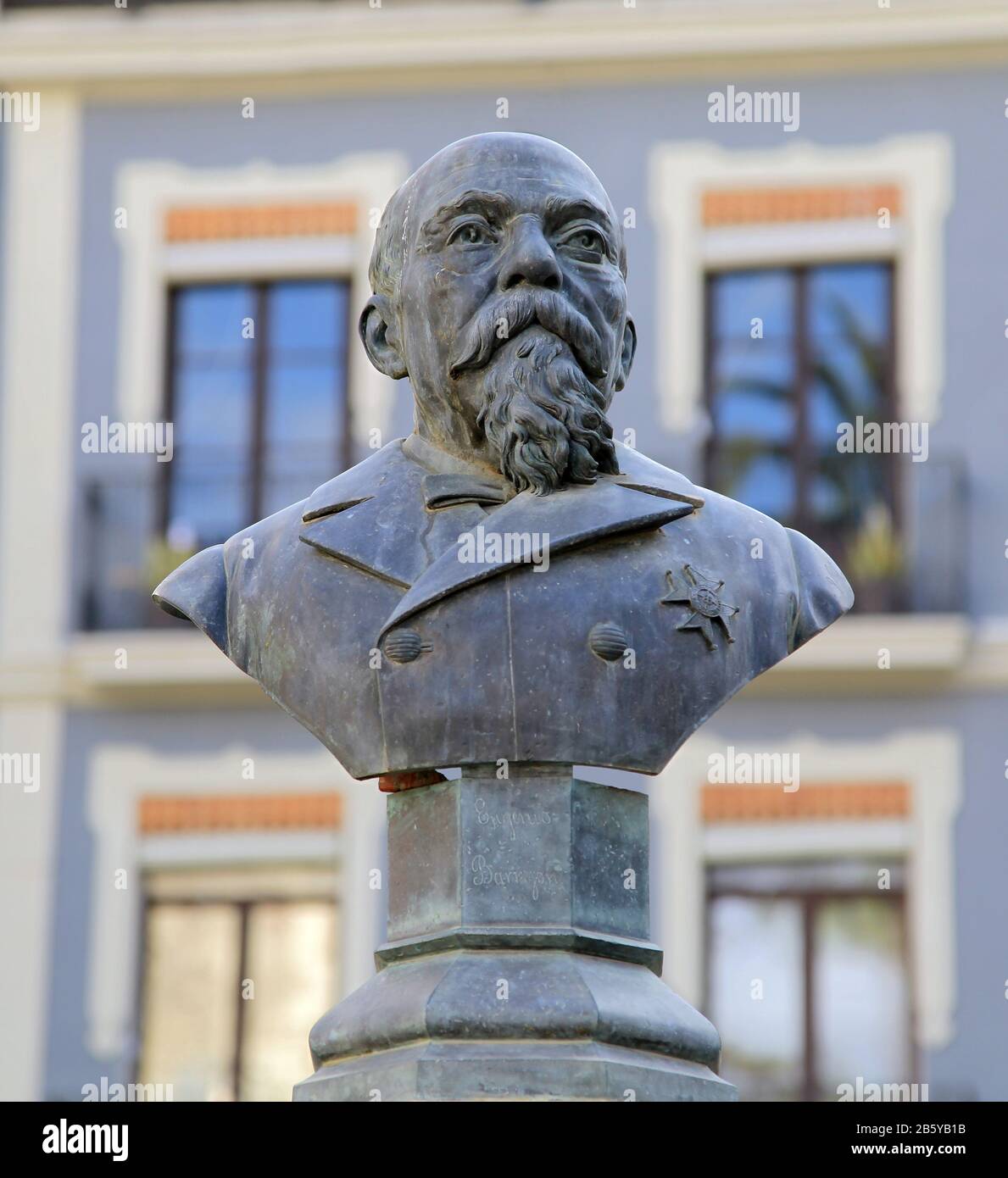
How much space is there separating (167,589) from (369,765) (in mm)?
613

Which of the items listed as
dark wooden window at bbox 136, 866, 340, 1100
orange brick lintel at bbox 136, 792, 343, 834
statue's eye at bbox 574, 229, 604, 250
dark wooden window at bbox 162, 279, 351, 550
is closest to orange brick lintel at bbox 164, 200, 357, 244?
dark wooden window at bbox 162, 279, 351, 550

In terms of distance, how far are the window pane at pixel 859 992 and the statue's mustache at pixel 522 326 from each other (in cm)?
950

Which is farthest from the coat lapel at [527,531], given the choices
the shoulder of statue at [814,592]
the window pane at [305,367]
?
the window pane at [305,367]

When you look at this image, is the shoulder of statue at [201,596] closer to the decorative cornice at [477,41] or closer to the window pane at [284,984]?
the window pane at [284,984]

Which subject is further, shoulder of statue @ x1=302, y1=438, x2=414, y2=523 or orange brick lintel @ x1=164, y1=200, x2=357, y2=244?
orange brick lintel @ x1=164, y1=200, x2=357, y2=244

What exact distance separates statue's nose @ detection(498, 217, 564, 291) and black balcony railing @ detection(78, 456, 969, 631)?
9568 millimetres

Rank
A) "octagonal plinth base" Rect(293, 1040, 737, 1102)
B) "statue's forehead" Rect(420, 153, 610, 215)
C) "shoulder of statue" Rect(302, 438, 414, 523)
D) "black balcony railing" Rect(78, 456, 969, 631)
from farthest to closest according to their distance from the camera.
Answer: "black balcony railing" Rect(78, 456, 969, 631) → "shoulder of statue" Rect(302, 438, 414, 523) → "statue's forehead" Rect(420, 153, 610, 215) → "octagonal plinth base" Rect(293, 1040, 737, 1102)

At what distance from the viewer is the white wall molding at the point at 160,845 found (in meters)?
14.6

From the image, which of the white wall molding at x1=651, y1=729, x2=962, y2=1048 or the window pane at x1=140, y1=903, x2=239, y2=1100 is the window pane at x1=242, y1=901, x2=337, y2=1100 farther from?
the white wall molding at x1=651, y1=729, x2=962, y2=1048

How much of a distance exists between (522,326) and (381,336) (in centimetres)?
45

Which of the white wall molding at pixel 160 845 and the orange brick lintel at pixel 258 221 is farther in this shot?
the orange brick lintel at pixel 258 221

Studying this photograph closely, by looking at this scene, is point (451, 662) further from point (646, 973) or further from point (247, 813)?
point (247, 813)

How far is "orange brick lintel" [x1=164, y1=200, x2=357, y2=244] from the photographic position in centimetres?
1571

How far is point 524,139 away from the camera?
5289 millimetres
